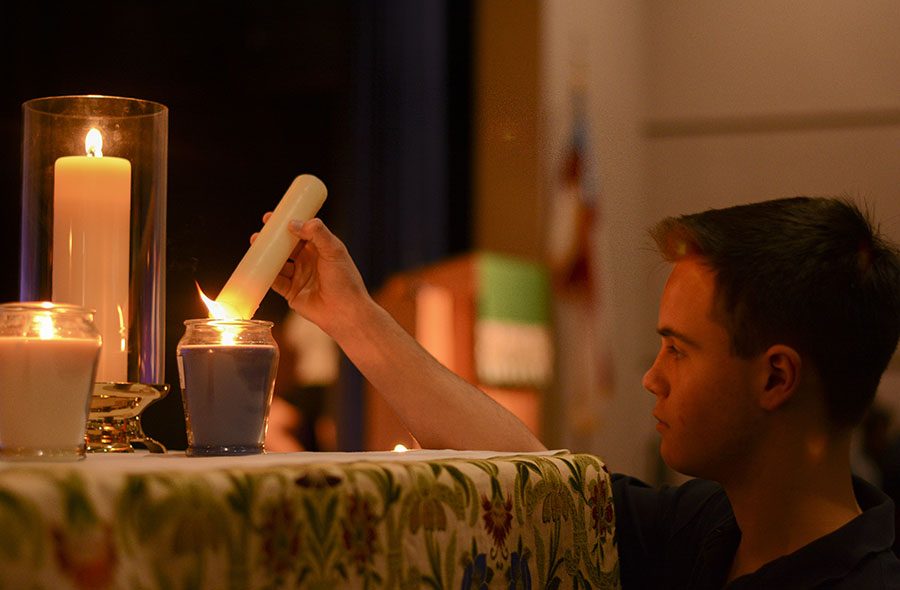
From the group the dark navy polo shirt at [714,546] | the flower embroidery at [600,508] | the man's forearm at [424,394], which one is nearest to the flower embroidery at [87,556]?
the flower embroidery at [600,508]

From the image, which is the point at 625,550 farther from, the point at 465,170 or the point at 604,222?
the point at 604,222

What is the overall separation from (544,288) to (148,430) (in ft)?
6.15

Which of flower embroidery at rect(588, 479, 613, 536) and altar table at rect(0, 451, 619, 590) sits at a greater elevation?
altar table at rect(0, 451, 619, 590)

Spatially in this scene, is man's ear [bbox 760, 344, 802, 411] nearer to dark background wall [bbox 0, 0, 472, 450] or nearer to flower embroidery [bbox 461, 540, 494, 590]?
flower embroidery [bbox 461, 540, 494, 590]

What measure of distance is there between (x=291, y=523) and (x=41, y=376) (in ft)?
0.57

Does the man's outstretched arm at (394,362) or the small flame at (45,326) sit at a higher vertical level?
the small flame at (45,326)

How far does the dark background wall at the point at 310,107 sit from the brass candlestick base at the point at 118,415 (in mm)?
2020

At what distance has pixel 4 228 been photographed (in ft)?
8.02

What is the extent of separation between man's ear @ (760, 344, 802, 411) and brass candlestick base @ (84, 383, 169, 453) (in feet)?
1.90

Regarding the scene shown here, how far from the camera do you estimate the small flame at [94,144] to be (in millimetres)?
827

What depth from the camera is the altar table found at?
1.56 feet

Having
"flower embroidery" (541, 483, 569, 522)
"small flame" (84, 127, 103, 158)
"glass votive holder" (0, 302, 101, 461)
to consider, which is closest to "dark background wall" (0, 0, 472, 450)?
"small flame" (84, 127, 103, 158)

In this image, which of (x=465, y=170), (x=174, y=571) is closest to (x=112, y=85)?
(x=465, y=170)

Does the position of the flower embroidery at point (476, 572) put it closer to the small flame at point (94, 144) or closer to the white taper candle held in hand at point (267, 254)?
the white taper candle held in hand at point (267, 254)
